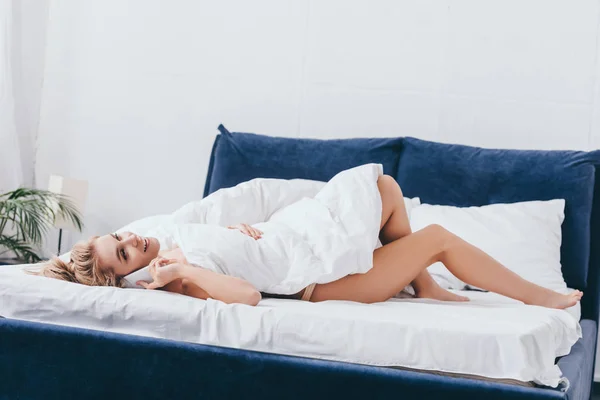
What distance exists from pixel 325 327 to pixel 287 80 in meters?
2.21

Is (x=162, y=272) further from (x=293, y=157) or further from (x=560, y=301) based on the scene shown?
(x=293, y=157)

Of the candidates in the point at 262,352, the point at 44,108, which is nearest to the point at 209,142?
the point at 44,108

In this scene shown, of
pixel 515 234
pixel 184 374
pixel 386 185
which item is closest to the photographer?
pixel 184 374

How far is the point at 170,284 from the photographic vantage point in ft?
7.80

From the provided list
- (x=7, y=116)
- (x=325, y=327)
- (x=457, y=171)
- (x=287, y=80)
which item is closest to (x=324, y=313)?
(x=325, y=327)

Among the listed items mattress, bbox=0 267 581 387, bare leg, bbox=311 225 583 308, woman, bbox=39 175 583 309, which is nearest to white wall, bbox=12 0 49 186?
woman, bbox=39 175 583 309

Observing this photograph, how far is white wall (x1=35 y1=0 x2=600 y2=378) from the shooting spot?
12.2 ft

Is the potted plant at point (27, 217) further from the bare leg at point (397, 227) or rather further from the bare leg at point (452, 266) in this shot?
the bare leg at point (452, 266)

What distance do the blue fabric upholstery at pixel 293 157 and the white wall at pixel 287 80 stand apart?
1.00 ft

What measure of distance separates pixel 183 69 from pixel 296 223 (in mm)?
1633

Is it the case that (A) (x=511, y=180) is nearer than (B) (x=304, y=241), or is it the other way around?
(B) (x=304, y=241)

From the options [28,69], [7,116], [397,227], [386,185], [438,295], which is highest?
[28,69]

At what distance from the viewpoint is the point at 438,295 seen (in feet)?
9.09

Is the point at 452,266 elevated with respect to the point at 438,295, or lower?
elevated
